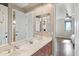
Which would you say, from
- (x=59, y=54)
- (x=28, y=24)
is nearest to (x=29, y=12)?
(x=28, y=24)

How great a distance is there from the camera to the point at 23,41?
1.41m

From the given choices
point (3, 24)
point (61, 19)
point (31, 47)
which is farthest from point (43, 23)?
point (3, 24)

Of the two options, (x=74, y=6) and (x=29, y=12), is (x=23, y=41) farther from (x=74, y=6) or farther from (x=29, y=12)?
(x=74, y=6)

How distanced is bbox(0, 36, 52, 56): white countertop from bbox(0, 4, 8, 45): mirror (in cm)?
17

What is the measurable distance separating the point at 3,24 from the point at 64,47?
78 cm

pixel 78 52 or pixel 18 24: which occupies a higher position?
pixel 18 24

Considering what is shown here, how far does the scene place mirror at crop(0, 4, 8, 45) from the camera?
4.39 ft

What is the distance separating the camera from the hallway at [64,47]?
4.64 feet

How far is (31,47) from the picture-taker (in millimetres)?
1412

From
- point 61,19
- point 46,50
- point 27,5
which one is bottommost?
point 46,50

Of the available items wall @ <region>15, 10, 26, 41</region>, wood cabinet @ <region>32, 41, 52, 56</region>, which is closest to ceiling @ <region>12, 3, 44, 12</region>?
wall @ <region>15, 10, 26, 41</region>

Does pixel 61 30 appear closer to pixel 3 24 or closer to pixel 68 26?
pixel 68 26

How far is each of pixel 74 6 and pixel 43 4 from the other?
38 cm

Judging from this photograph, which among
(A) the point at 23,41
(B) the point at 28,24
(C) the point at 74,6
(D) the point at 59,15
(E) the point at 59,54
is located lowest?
(E) the point at 59,54
